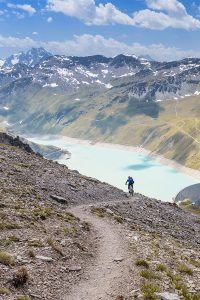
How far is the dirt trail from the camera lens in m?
23.2

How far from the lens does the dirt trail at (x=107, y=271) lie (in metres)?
23.2

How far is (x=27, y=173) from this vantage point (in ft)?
189

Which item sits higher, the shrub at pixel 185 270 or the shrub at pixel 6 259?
the shrub at pixel 185 270

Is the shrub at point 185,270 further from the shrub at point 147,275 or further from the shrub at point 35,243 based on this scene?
the shrub at point 35,243

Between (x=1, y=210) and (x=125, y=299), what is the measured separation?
16.1 meters

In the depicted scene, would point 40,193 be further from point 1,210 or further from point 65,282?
point 65,282

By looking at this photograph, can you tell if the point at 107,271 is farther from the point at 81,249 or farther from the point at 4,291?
the point at 4,291

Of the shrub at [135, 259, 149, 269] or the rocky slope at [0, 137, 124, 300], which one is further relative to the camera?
the shrub at [135, 259, 149, 269]

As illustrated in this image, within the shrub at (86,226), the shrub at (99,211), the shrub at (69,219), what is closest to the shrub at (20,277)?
the shrub at (86,226)

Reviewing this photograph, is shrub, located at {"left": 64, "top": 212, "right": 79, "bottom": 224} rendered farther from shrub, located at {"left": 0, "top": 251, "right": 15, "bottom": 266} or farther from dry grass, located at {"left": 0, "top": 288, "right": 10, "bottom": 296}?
dry grass, located at {"left": 0, "top": 288, "right": 10, "bottom": 296}

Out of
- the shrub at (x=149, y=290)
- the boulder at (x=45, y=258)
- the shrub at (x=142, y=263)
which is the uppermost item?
the shrub at (x=142, y=263)

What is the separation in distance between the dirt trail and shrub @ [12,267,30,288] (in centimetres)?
223

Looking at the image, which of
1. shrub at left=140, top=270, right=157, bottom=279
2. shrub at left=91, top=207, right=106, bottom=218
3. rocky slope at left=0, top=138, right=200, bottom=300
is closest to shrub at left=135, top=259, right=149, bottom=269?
rocky slope at left=0, top=138, right=200, bottom=300

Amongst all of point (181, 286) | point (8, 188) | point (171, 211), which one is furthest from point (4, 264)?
point (171, 211)
